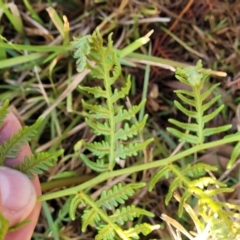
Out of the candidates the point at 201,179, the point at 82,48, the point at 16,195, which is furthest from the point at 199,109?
the point at 16,195

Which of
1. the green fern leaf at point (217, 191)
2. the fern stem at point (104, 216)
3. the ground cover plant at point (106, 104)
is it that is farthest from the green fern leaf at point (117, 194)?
the ground cover plant at point (106, 104)

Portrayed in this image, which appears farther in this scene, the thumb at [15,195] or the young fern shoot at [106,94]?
the thumb at [15,195]

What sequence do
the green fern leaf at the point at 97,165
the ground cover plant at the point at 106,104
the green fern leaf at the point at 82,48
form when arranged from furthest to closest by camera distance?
the ground cover plant at the point at 106,104, the green fern leaf at the point at 97,165, the green fern leaf at the point at 82,48

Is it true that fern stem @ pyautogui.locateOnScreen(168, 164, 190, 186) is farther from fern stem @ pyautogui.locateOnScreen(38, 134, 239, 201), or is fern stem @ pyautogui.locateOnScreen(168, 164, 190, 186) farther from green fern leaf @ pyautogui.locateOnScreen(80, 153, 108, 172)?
green fern leaf @ pyautogui.locateOnScreen(80, 153, 108, 172)

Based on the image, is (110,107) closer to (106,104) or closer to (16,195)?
(16,195)

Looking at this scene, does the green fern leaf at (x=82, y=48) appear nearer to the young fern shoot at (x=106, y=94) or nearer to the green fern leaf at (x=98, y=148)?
the young fern shoot at (x=106, y=94)

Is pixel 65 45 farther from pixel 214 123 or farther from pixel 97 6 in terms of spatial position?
pixel 214 123

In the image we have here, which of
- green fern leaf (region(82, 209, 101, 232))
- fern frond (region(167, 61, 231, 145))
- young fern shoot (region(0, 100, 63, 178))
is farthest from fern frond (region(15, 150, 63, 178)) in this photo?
fern frond (region(167, 61, 231, 145))
